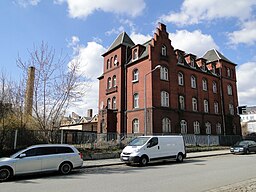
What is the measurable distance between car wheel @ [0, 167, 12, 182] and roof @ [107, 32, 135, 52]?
90.7 ft

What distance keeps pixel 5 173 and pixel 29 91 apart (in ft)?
36.7

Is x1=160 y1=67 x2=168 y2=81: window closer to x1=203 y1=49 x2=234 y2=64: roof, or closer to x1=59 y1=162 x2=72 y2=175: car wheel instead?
x1=203 y1=49 x2=234 y2=64: roof

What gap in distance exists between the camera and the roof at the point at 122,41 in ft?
122

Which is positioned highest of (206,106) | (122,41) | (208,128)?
(122,41)

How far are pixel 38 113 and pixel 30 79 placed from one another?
297 centimetres

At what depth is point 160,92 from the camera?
1267 inches

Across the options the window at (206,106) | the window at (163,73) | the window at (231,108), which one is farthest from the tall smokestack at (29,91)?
the window at (231,108)

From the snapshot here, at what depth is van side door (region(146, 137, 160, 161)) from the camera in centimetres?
1661

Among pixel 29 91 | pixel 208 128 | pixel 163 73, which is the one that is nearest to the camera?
pixel 29 91

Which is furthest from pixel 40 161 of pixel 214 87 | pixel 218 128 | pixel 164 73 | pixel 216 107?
pixel 214 87

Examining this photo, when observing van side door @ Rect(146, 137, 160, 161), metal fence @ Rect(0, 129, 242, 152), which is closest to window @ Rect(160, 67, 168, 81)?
metal fence @ Rect(0, 129, 242, 152)

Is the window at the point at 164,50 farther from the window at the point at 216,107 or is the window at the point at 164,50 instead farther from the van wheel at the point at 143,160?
the van wheel at the point at 143,160

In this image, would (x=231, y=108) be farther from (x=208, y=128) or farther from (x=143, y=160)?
(x=143, y=160)

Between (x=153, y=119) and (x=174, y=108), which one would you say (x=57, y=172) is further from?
(x=174, y=108)
